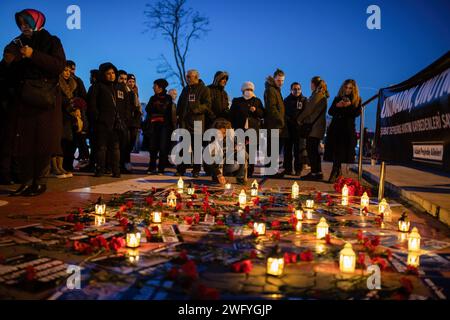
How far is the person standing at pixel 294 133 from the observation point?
962 centimetres

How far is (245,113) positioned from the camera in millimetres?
8797

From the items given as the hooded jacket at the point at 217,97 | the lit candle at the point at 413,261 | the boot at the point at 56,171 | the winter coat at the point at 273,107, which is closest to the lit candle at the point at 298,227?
the lit candle at the point at 413,261

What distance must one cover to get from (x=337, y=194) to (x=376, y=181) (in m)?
2.70

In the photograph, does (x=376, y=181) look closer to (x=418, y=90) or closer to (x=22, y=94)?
(x=418, y=90)

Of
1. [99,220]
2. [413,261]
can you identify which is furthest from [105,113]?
[413,261]

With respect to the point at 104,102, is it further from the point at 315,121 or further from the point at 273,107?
the point at 315,121

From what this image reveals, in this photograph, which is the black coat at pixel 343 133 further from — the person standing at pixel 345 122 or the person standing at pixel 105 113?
the person standing at pixel 105 113

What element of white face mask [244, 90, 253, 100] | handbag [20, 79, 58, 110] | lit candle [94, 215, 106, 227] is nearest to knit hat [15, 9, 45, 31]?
handbag [20, 79, 58, 110]

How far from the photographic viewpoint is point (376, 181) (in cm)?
897

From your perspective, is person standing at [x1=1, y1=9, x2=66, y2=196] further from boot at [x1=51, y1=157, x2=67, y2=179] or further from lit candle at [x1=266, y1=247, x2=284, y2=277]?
lit candle at [x1=266, y1=247, x2=284, y2=277]

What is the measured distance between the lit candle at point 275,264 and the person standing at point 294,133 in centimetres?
710
